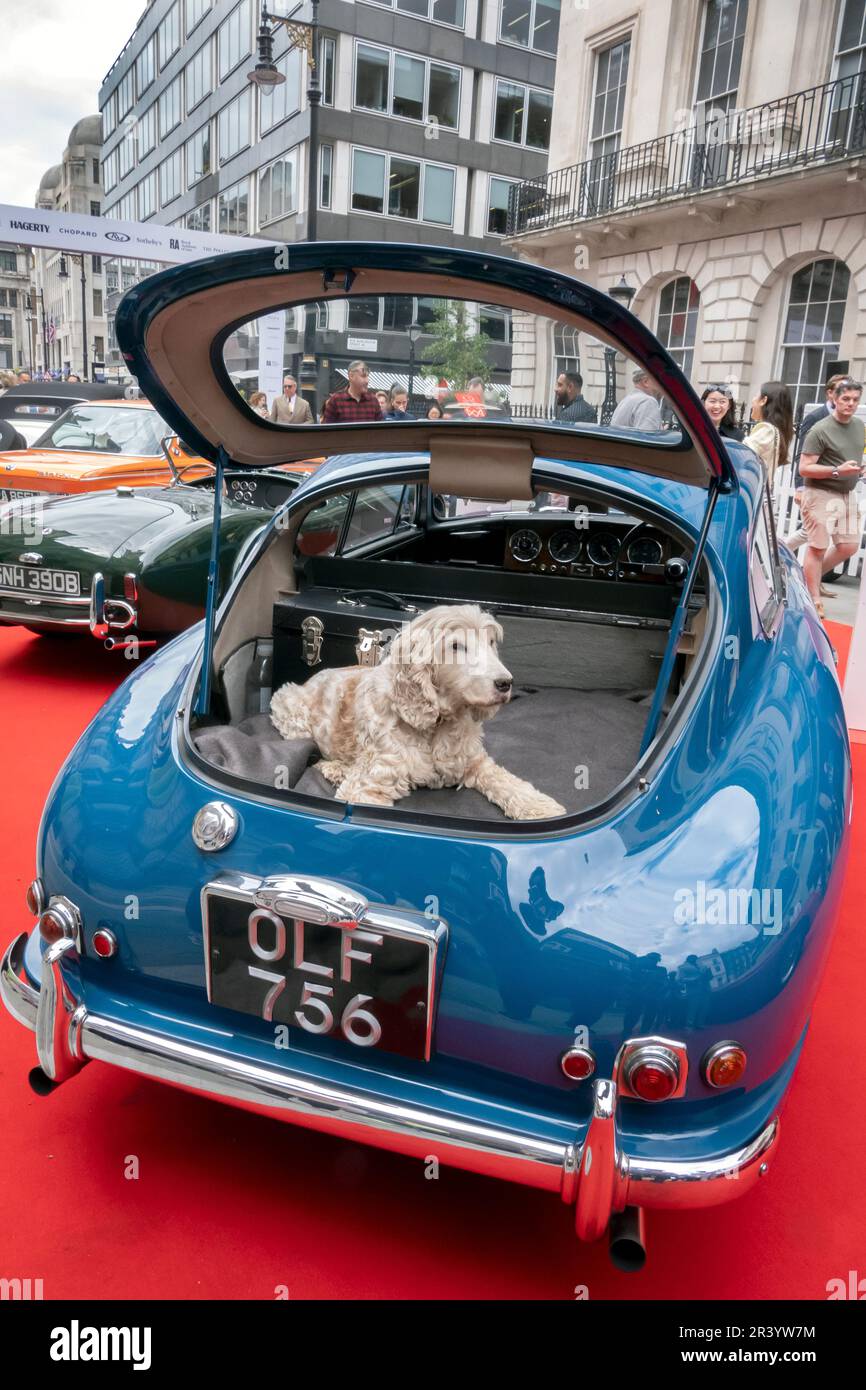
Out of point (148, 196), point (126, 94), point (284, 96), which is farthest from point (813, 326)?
point (126, 94)

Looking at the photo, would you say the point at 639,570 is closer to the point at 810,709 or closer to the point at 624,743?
the point at 624,743

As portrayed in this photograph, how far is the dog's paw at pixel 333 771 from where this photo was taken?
9.41 ft

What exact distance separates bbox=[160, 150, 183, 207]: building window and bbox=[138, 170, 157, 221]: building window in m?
1.85

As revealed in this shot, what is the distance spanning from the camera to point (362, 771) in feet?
8.95

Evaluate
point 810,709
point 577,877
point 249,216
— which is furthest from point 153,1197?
point 249,216

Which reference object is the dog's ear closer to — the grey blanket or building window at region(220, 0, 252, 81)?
the grey blanket

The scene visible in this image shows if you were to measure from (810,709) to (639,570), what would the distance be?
64.1 inches

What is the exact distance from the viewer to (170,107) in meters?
48.8

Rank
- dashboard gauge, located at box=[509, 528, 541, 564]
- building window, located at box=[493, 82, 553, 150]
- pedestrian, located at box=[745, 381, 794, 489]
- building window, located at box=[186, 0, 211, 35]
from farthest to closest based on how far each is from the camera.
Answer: building window, located at box=[186, 0, 211, 35], building window, located at box=[493, 82, 553, 150], pedestrian, located at box=[745, 381, 794, 489], dashboard gauge, located at box=[509, 528, 541, 564]

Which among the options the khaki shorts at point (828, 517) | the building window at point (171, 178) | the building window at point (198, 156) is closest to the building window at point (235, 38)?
the building window at point (198, 156)

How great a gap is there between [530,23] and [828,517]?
3767 centimetres

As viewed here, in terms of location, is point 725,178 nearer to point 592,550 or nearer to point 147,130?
point 592,550

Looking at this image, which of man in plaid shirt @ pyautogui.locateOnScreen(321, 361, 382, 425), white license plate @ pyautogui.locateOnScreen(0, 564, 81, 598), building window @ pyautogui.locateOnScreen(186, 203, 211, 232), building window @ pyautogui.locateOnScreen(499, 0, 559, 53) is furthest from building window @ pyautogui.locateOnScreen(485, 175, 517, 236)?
man in plaid shirt @ pyautogui.locateOnScreen(321, 361, 382, 425)

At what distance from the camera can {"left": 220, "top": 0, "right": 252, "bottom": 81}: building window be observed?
123ft
